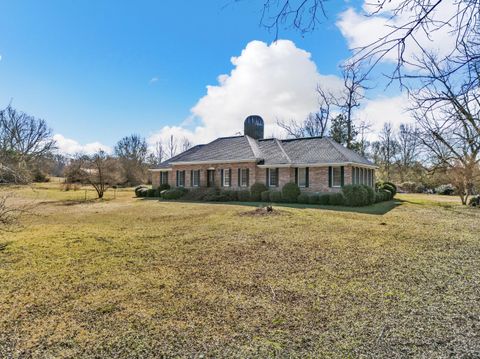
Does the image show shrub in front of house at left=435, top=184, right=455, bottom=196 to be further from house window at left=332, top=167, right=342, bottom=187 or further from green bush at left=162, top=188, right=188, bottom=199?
green bush at left=162, top=188, right=188, bottom=199

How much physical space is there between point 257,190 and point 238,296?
683 inches

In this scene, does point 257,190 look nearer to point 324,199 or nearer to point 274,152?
point 274,152

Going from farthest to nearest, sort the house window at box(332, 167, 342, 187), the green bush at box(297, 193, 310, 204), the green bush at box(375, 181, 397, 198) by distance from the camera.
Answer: the green bush at box(375, 181, 397, 198) < the house window at box(332, 167, 342, 187) < the green bush at box(297, 193, 310, 204)

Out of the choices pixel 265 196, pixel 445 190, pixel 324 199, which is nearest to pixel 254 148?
pixel 265 196

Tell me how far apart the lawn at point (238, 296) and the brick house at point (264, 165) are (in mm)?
11918

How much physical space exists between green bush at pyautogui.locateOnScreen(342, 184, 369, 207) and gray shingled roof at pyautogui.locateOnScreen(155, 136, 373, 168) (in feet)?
7.51

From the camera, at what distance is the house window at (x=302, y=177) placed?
2138cm

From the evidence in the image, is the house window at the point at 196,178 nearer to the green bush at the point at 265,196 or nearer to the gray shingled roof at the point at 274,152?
the gray shingled roof at the point at 274,152

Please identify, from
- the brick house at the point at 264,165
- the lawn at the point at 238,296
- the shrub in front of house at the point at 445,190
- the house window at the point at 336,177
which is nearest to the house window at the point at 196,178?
the brick house at the point at 264,165

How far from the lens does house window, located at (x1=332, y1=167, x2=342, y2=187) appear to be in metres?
20.0

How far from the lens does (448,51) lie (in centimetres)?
276

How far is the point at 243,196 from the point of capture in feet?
72.4

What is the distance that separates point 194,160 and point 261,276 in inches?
841

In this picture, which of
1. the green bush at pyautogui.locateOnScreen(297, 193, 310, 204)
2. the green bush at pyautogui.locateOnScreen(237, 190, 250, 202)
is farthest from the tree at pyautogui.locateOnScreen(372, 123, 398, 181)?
the green bush at pyautogui.locateOnScreen(237, 190, 250, 202)
